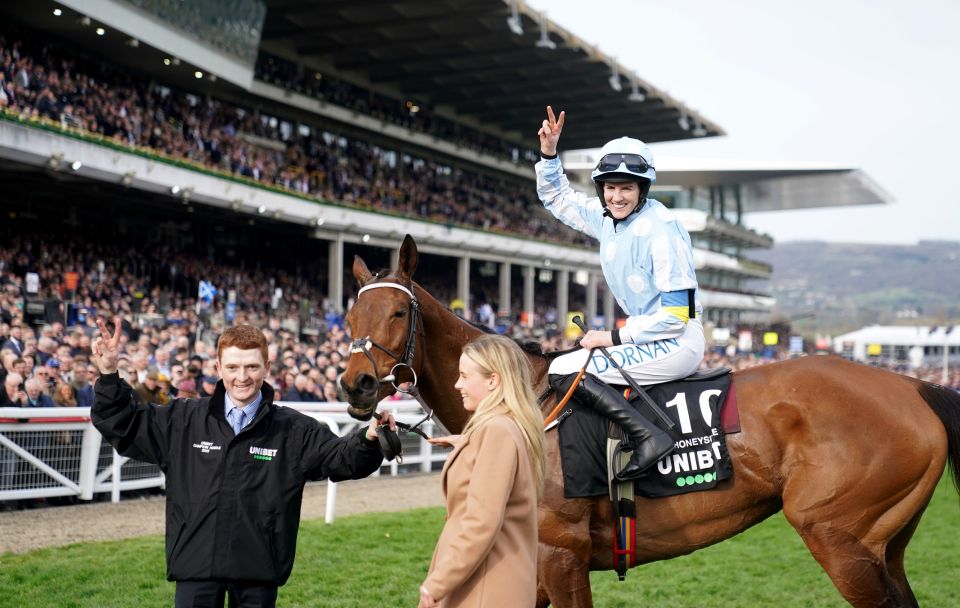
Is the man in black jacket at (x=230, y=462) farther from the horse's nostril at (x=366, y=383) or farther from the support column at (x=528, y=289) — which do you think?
the support column at (x=528, y=289)

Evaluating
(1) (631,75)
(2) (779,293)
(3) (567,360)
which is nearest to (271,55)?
(1) (631,75)

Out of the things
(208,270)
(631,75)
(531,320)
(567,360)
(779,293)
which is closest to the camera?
(567,360)

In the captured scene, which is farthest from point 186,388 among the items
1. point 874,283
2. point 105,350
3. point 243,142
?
point 874,283

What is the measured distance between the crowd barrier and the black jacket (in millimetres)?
4192

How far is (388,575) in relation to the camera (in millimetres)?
5684

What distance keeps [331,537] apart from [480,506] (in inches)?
192

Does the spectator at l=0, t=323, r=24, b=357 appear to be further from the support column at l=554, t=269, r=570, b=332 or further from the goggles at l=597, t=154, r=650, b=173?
the support column at l=554, t=269, r=570, b=332

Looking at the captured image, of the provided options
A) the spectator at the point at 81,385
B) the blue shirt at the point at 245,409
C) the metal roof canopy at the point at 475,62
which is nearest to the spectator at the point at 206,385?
the spectator at the point at 81,385

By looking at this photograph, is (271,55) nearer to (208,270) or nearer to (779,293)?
(208,270)

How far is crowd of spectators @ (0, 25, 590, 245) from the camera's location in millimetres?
17048

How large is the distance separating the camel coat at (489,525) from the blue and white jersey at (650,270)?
1174 millimetres

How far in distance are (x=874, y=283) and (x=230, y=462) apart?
7359 inches

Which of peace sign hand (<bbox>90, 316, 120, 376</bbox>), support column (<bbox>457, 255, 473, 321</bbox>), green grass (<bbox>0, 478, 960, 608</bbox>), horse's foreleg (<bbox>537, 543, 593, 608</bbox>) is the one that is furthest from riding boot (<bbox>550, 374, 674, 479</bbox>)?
support column (<bbox>457, 255, 473, 321</bbox>)

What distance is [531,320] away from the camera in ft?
95.1
